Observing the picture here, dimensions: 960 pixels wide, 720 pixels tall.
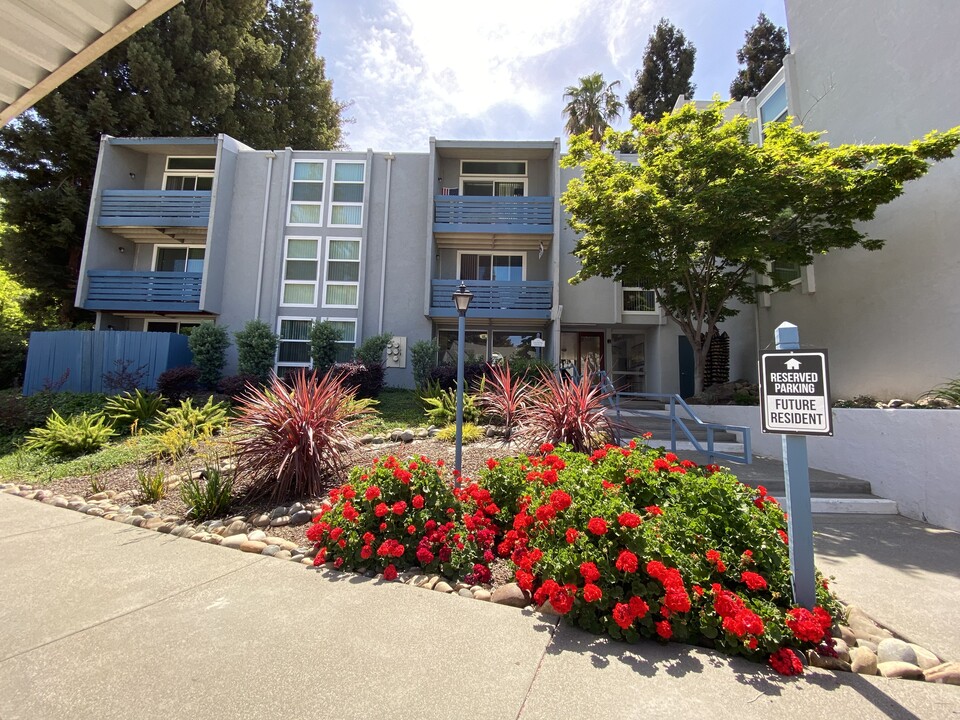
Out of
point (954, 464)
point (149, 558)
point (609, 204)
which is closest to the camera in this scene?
point (149, 558)

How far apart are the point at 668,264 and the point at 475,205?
264 inches

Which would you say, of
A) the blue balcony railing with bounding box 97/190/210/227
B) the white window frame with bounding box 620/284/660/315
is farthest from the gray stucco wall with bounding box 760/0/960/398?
the blue balcony railing with bounding box 97/190/210/227

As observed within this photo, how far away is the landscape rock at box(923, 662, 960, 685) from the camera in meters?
2.09

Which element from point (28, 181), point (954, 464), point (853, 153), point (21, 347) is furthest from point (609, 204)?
point (28, 181)

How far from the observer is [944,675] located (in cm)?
210

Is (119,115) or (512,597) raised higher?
(119,115)

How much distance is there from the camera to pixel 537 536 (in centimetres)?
296

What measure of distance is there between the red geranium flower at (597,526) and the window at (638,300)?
12053mm

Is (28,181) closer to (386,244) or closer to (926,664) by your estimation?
(386,244)

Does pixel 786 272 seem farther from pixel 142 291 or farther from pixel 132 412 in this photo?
pixel 142 291

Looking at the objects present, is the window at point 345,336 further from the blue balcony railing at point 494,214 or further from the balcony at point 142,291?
the balcony at point 142,291

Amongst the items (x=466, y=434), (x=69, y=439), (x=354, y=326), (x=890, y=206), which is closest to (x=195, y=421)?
(x=69, y=439)

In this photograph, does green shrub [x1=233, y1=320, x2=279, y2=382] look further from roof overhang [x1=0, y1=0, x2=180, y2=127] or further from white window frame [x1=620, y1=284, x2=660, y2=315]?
white window frame [x1=620, y1=284, x2=660, y2=315]

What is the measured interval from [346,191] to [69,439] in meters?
10.4
